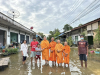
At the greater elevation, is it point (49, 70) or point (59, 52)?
point (59, 52)

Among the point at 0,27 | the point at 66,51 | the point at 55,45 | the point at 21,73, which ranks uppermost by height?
the point at 0,27

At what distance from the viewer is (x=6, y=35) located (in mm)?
10125

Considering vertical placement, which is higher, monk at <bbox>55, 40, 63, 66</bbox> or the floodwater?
monk at <bbox>55, 40, 63, 66</bbox>

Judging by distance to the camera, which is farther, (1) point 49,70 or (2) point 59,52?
(2) point 59,52

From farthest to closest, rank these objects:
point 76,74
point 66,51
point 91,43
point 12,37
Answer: point 12,37
point 91,43
point 66,51
point 76,74

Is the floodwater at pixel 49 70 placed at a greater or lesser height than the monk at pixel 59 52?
lesser

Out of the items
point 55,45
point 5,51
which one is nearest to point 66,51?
point 55,45

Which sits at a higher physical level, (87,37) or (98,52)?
(87,37)

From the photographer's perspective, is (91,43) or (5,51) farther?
(91,43)

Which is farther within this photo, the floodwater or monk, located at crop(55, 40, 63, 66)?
monk, located at crop(55, 40, 63, 66)

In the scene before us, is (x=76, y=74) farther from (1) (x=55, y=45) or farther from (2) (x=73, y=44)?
(2) (x=73, y=44)

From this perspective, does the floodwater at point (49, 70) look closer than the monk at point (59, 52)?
Yes

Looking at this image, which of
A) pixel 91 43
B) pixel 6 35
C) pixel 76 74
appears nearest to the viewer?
pixel 76 74

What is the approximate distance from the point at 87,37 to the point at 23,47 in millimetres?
10055
